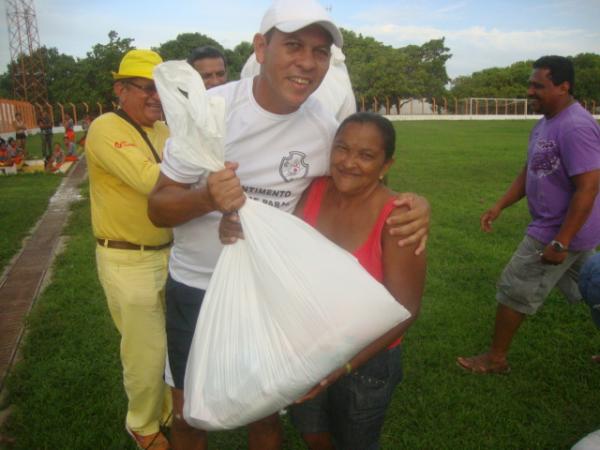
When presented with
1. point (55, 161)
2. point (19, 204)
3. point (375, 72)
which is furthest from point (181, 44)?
point (19, 204)

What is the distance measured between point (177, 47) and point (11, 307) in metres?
58.4

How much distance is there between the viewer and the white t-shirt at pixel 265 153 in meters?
1.88

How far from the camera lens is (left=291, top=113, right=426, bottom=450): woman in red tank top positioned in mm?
1728

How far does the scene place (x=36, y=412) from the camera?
3.05 meters

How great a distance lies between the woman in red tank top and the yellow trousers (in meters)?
1.05

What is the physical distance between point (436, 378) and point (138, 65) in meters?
2.69

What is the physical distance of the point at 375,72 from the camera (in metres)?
54.8

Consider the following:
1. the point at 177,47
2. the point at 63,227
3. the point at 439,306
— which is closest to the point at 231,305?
the point at 439,306

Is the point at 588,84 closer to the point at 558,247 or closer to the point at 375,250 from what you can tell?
the point at 558,247

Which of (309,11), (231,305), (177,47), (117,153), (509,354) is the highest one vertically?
(177,47)

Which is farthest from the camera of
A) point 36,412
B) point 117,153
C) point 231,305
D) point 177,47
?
point 177,47

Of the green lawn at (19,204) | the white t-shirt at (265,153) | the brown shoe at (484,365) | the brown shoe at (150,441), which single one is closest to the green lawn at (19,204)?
the green lawn at (19,204)

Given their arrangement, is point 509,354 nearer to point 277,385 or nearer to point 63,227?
point 277,385

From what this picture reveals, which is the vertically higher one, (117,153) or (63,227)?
(117,153)
